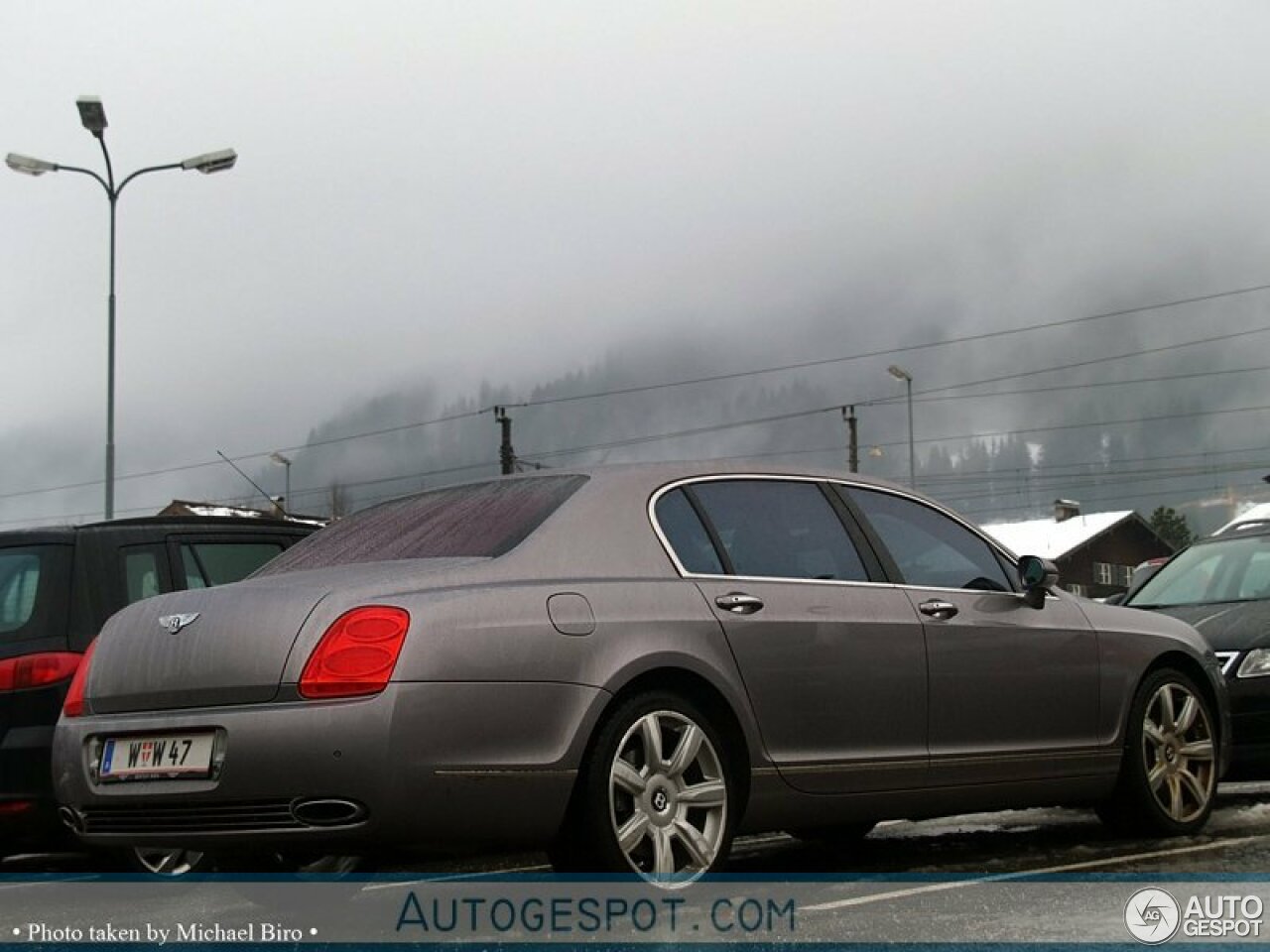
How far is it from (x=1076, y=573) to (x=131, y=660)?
85.4 meters

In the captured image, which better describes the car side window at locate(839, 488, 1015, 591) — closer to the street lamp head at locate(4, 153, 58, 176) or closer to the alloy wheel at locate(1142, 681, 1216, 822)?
the alloy wheel at locate(1142, 681, 1216, 822)

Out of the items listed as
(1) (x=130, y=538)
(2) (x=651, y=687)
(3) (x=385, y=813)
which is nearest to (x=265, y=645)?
(3) (x=385, y=813)

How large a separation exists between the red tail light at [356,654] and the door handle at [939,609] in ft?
7.66

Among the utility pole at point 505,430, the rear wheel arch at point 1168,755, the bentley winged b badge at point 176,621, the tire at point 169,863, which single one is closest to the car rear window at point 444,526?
the bentley winged b badge at point 176,621

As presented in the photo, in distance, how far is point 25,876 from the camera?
27.0 ft

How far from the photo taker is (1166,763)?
306 inches

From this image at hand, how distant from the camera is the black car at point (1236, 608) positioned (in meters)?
8.72

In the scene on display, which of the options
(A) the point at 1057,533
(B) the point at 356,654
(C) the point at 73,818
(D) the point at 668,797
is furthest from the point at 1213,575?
(A) the point at 1057,533

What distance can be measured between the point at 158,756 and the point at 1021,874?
3039 mm

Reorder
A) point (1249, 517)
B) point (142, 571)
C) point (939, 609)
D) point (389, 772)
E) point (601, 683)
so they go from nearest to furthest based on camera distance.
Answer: point (389, 772) → point (601, 683) → point (939, 609) → point (142, 571) → point (1249, 517)

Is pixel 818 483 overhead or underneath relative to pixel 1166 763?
overhead

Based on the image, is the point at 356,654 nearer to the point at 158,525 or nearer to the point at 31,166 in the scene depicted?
the point at 158,525

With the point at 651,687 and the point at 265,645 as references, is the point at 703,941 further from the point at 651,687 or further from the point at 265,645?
the point at 265,645

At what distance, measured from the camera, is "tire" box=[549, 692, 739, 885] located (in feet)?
17.9
